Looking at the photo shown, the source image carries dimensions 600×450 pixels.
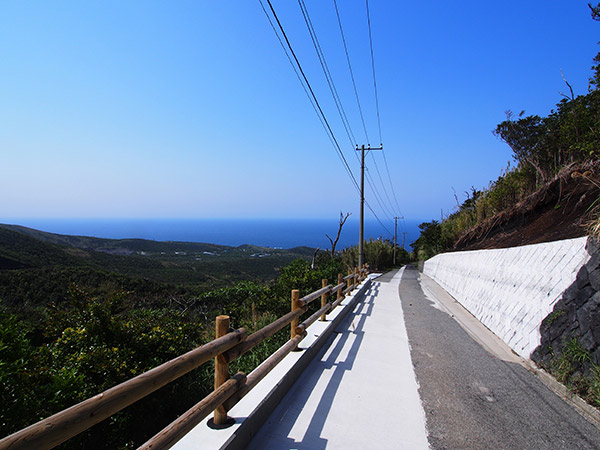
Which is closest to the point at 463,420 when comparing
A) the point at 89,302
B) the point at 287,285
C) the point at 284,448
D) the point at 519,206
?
the point at 284,448

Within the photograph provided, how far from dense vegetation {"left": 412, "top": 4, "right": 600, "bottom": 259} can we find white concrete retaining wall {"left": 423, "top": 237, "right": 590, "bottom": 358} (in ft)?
5.65

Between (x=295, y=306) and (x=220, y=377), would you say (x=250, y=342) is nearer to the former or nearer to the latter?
(x=220, y=377)

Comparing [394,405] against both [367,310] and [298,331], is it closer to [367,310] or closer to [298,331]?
[298,331]

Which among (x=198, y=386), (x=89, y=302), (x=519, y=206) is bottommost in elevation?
(x=198, y=386)

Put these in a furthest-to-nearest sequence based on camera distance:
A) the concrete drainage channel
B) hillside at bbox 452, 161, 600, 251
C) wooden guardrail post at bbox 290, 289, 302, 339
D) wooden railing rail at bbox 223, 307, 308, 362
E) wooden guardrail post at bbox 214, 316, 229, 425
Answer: hillside at bbox 452, 161, 600, 251
wooden guardrail post at bbox 290, 289, 302, 339
wooden railing rail at bbox 223, 307, 308, 362
wooden guardrail post at bbox 214, 316, 229, 425
the concrete drainage channel

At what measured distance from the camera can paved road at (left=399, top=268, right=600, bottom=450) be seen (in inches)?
127

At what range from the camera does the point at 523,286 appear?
5.83 m

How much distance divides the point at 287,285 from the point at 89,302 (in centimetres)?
616

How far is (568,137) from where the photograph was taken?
868cm

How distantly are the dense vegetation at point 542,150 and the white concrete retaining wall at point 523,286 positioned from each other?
1.72m

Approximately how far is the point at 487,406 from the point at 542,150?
11.9 metres

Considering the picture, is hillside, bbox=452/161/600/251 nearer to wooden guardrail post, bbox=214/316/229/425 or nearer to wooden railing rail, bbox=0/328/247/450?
wooden guardrail post, bbox=214/316/229/425

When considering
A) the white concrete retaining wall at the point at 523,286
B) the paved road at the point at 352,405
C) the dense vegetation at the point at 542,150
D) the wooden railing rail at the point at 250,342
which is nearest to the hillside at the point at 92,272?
the wooden railing rail at the point at 250,342

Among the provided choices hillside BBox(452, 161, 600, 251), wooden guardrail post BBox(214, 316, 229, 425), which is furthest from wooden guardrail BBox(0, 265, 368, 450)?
hillside BBox(452, 161, 600, 251)
